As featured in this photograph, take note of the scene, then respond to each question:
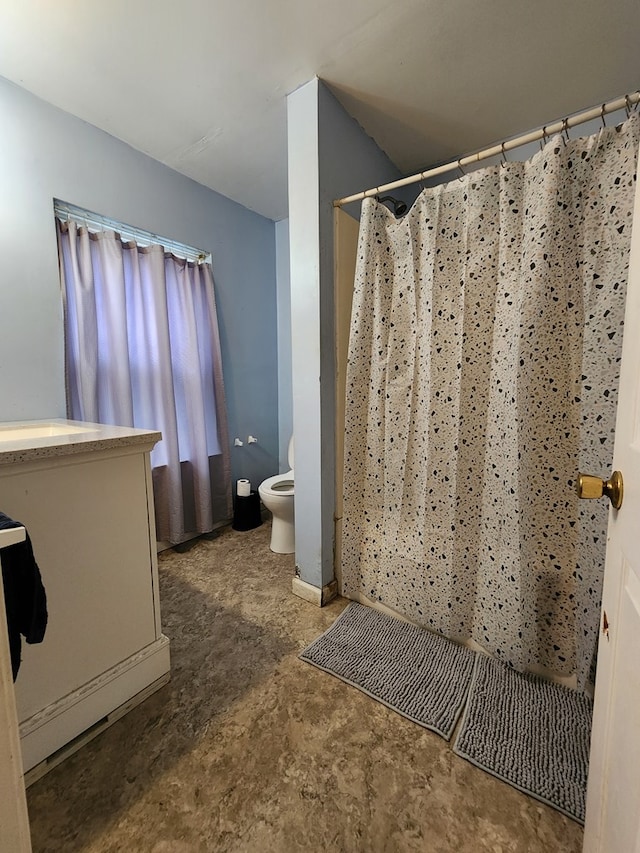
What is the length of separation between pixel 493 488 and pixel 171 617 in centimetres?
150

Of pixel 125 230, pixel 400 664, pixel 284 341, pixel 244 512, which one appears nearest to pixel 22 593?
pixel 400 664

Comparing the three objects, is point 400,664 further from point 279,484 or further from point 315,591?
point 279,484

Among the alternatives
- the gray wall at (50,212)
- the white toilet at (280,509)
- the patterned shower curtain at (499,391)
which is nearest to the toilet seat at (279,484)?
→ the white toilet at (280,509)

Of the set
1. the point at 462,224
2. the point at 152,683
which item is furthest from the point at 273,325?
the point at 152,683

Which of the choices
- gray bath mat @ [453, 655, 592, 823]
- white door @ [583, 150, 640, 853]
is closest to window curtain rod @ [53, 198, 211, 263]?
white door @ [583, 150, 640, 853]

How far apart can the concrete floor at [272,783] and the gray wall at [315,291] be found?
59 centimetres

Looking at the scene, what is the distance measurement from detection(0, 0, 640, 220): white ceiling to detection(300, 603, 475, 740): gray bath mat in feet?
7.70

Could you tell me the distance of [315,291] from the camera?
61.4 inches

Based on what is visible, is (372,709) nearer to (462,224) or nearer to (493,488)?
(493,488)

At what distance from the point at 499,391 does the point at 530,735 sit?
108 centimetres

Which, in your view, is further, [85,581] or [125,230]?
[125,230]

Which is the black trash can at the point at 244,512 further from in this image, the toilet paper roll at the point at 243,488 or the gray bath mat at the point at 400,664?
the gray bath mat at the point at 400,664

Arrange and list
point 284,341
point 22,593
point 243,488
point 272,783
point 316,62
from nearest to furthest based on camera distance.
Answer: point 22,593, point 272,783, point 316,62, point 243,488, point 284,341

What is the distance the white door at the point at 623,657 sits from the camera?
1.56 ft
